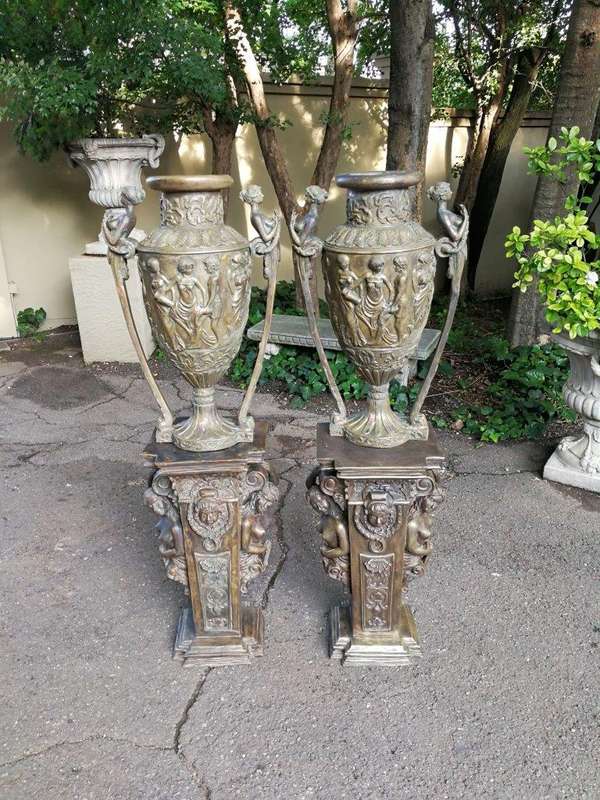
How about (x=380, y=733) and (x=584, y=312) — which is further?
(x=584, y=312)

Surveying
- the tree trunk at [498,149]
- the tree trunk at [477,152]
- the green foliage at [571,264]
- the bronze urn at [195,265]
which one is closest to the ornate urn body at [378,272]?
the bronze urn at [195,265]

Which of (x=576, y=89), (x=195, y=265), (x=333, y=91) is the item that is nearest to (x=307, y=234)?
(x=195, y=265)

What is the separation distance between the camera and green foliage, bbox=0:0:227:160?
370 centimetres

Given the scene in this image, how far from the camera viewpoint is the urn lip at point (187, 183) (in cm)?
160

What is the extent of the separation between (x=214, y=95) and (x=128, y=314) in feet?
9.59

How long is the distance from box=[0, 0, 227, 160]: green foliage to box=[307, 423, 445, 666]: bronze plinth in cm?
302

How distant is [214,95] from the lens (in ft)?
13.4

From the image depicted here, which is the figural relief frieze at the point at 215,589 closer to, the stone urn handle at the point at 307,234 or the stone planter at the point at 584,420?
the stone urn handle at the point at 307,234

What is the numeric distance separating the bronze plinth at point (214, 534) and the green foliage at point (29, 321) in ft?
13.1

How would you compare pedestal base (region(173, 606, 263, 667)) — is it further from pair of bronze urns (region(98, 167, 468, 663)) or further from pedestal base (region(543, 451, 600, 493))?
pedestal base (region(543, 451, 600, 493))

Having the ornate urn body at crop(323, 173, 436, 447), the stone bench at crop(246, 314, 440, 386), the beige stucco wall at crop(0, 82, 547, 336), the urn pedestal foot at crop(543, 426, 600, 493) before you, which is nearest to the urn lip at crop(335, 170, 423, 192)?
the ornate urn body at crop(323, 173, 436, 447)

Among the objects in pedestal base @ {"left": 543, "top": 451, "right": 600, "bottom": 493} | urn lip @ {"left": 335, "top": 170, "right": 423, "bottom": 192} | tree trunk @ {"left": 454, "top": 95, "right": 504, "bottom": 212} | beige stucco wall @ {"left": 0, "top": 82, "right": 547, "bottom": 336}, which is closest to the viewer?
urn lip @ {"left": 335, "top": 170, "right": 423, "bottom": 192}

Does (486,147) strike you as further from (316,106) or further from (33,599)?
(33,599)

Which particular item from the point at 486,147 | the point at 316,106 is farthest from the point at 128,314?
the point at 486,147
